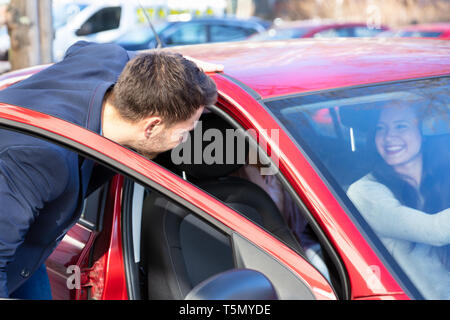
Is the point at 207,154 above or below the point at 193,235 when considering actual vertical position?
above

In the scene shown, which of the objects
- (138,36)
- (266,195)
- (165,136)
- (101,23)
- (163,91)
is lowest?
(266,195)

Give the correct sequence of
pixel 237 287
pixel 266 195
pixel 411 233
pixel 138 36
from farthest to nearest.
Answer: pixel 138 36, pixel 266 195, pixel 411 233, pixel 237 287

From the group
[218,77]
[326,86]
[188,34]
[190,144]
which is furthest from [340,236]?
[188,34]

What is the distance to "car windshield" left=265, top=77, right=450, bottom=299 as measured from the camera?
1.50 metres

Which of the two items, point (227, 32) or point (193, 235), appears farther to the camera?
point (227, 32)

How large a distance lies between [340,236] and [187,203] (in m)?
0.38

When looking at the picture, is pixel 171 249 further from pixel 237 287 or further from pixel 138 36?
pixel 138 36

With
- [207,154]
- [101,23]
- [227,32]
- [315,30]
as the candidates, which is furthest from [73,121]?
[101,23]

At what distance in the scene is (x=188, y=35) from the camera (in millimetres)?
10969

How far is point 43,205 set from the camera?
1574 mm

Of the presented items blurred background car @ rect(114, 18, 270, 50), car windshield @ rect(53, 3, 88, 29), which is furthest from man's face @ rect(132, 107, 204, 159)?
car windshield @ rect(53, 3, 88, 29)

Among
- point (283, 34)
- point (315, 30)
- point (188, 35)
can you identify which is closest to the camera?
point (283, 34)

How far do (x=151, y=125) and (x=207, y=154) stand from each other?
476 millimetres

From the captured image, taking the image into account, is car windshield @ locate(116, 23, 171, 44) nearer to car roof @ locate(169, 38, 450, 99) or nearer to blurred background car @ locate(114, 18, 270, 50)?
blurred background car @ locate(114, 18, 270, 50)
